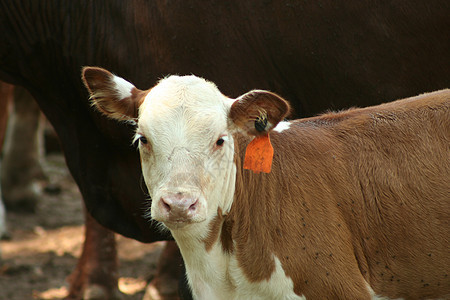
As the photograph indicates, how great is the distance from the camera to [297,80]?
5.30 metres

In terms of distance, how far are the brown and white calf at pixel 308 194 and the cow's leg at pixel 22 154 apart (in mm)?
5251

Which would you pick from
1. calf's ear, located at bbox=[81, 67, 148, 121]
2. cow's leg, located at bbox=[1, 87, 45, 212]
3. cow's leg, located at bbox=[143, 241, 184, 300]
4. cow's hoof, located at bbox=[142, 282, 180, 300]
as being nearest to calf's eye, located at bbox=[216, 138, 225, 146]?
calf's ear, located at bbox=[81, 67, 148, 121]

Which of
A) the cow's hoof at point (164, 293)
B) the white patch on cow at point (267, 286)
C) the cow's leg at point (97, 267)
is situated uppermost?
the white patch on cow at point (267, 286)

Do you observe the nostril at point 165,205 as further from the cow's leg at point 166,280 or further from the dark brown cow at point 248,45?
the cow's leg at point 166,280

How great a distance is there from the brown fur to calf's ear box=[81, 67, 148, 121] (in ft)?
2.21

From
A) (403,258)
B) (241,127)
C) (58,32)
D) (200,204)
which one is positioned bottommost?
(403,258)

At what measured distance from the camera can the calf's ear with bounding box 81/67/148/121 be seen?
4199 millimetres

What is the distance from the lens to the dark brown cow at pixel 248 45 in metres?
5.12

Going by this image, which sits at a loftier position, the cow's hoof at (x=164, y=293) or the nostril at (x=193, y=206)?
the nostril at (x=193, y=206)

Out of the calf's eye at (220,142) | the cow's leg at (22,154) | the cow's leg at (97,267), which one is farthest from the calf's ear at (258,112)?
the cow's leg at (22,154)

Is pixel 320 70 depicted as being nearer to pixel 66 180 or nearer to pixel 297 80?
pixel 297 80

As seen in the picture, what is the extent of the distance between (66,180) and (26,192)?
1.81 m

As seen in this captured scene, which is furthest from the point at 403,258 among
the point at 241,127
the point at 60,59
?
the point at 60,59

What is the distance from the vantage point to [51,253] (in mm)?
7949
